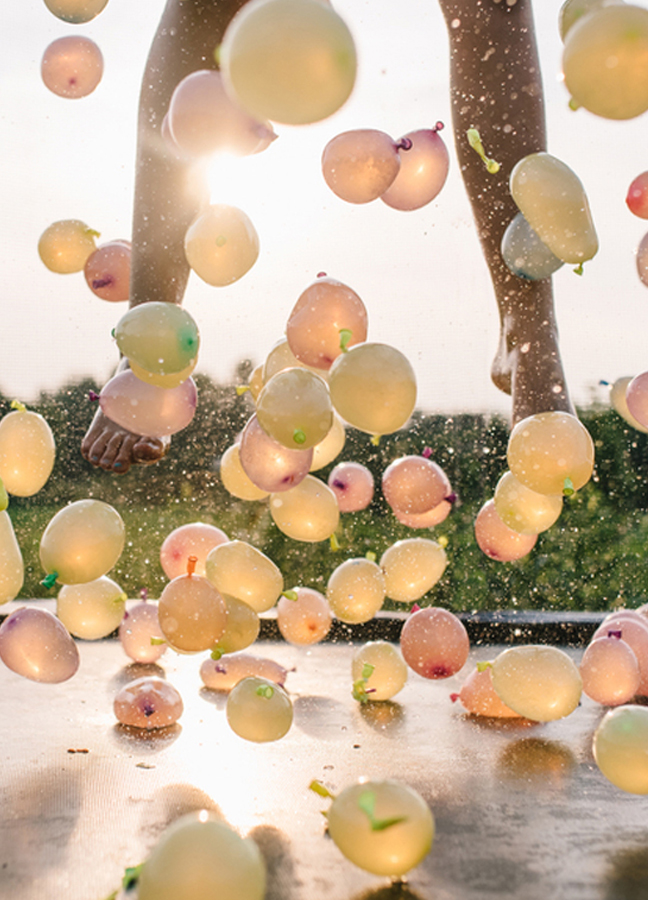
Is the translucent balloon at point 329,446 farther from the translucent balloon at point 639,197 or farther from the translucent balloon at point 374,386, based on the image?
the translucent balloon at point 639,197

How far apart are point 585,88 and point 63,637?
996mm

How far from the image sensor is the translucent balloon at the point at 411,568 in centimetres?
150

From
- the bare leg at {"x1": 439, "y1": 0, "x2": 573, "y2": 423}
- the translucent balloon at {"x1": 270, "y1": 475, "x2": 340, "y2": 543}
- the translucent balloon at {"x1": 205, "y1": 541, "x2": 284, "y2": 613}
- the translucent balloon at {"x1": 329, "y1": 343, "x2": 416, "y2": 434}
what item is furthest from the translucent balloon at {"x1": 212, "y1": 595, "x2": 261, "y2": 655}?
the bare leg at {"x1": 439, "y1": 0, "x2": 573, "y2": 423}

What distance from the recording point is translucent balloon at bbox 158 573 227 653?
106 cm

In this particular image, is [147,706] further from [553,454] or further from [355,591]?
[553,454]

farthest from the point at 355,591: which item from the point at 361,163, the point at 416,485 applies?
the point at 361,163

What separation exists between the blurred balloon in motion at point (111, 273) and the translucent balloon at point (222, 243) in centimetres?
42

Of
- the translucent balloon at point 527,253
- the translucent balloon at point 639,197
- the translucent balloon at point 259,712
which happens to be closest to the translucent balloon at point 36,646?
the translucent balloon at point 259,712

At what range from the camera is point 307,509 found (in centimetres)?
126

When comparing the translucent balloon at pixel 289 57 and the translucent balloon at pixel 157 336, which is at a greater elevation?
the translucent balloon at pixel 289 57

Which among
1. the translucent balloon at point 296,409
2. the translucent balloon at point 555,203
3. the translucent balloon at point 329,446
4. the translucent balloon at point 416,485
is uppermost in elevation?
the translucent balloon at point 555,203

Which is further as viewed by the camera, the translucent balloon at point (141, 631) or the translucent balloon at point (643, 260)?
the translucent balloon at point (141, 631)

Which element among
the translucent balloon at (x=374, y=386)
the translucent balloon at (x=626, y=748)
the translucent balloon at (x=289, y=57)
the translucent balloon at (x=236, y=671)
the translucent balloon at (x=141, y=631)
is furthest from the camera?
the translucent balloon at (x=141, y=631)

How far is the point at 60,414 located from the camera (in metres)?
5.12
